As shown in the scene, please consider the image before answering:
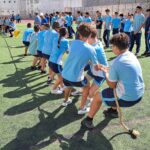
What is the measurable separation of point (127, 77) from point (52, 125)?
1.65m

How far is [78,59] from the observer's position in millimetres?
5121

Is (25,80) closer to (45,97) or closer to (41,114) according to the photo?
(45,97)

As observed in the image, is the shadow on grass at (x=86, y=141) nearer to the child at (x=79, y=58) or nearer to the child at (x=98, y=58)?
the child at (x=79, y=58)

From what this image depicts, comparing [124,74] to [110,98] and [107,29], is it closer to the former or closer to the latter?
[110,98]

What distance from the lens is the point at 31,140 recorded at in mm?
4598

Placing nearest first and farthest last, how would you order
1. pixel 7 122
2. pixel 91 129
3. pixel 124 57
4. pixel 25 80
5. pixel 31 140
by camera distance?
pixel 124 57, pixel 31 140, pixel 91 129, pixel 7 122, pixel 25 80

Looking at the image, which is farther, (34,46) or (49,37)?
(34,46)

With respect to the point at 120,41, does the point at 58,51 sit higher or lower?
lower

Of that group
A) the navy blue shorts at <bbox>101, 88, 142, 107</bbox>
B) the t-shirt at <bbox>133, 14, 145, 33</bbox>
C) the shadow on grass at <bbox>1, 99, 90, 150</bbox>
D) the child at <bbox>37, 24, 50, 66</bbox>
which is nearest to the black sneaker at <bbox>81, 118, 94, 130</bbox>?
the shadow on grass at <bbox>1, 99, 90, 150</bbox>

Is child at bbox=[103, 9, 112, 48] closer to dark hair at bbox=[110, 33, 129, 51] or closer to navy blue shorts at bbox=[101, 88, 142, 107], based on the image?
navy blue shorts at bbox=[101, 88, 142, 107]

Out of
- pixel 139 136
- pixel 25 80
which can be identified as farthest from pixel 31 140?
pixel 25 80

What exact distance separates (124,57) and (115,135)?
129 cm

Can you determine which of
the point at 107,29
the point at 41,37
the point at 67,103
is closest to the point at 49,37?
the point at 41,37

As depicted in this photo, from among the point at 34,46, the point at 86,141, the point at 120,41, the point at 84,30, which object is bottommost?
the point at 86,141
